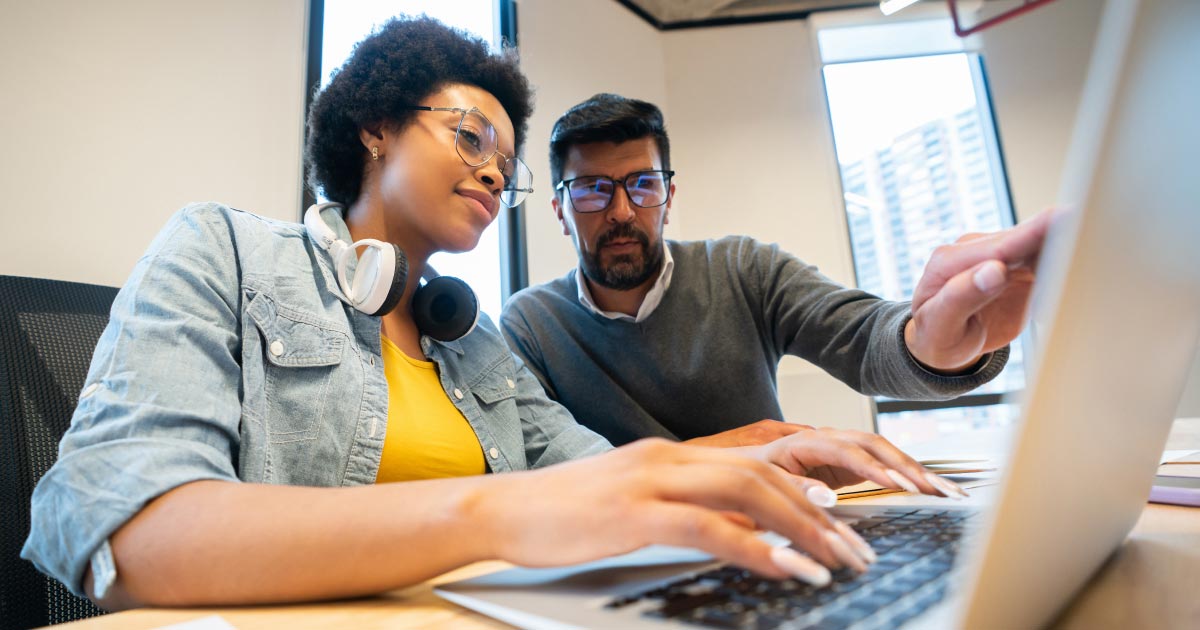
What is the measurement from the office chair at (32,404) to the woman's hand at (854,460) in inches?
36.5

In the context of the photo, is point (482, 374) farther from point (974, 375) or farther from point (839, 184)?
point (839, 184)

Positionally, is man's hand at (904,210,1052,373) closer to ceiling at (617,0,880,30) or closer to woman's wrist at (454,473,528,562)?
woman's wrist at (454,473,528,562)

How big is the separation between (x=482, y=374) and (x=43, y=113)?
1.25 metres

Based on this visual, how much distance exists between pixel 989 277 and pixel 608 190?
1075 millimetres

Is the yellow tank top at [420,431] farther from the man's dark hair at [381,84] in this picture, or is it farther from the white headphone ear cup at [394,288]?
the man's dark hair at [381,84]

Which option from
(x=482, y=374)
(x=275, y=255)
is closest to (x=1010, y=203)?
(x=482, y=374)

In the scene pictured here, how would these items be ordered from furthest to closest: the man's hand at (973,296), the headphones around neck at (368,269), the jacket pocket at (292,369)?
the headphones around neck at (368,269) < the jacket pocket at (292,369) < the man's hand at (973,296)

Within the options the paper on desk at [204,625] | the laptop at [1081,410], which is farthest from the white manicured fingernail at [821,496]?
the paper on desk at [204,625]

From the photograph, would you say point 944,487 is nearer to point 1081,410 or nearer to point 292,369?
point 1081,410

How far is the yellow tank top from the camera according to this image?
2.83 ft

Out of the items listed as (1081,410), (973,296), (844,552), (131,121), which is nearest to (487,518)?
(844,552)

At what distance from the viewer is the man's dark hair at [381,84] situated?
1181 millimetres

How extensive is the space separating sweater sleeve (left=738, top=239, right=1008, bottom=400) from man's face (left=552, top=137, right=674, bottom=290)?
258mm

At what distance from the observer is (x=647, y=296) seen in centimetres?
153
